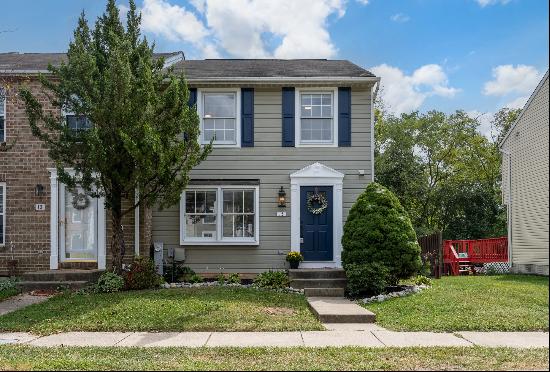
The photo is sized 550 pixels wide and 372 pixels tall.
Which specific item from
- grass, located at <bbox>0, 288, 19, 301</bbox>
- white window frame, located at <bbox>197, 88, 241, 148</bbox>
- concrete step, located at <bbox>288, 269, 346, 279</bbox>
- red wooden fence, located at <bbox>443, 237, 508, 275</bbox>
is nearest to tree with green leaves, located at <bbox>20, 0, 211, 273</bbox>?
white window frame, located at <bbox>197, 88, 241, 148</bbox>

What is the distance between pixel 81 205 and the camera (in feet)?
44.6

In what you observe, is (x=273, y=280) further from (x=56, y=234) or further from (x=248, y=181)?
(x=56, y=234)

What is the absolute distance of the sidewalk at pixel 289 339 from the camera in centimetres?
718

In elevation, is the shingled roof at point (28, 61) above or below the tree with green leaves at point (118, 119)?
above

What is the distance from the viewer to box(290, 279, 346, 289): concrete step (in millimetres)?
12508

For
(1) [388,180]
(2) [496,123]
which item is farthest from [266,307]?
(2) [496,123]

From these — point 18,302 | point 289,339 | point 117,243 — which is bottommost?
point 18,302

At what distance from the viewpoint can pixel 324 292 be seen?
1176 cm

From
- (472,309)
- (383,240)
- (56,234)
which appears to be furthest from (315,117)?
(56,234)

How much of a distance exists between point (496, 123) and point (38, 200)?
65.4 feet

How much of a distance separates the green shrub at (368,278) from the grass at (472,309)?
595mm

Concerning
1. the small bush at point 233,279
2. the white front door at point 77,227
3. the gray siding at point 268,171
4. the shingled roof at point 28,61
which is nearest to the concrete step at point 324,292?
the small bush at point 233,279

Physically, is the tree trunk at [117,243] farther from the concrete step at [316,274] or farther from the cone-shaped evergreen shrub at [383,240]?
the cone-shaped evergreen shrub at [383,240]

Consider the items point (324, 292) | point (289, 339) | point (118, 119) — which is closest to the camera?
point (289, 339)
